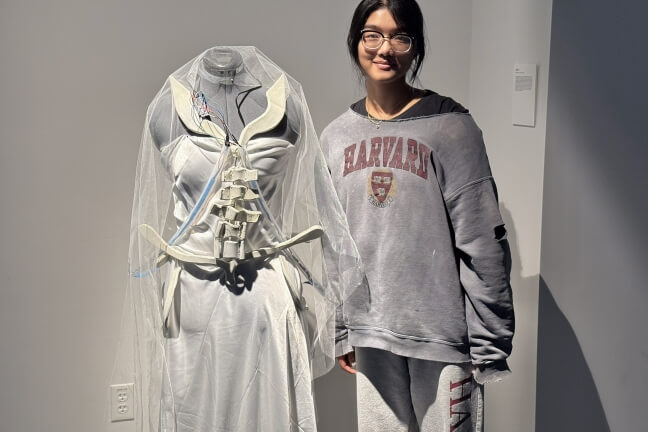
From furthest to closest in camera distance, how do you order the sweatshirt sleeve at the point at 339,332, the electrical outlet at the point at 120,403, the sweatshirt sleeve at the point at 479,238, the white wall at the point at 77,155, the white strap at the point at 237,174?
1. the electrical outlet at the point at 120,403
2. the white wall at the point at 77,155
3. the sweatshirt sleeve at the point at 339,332
4. the sweatshirt sleeve at the point at 479,238
5. the white strap at the point at 237,174

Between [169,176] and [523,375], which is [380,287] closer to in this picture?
[169,176]

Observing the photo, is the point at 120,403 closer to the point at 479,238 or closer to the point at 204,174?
the point at 204,174

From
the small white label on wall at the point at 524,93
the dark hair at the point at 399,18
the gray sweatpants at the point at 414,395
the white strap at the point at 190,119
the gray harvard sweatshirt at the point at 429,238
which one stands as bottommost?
the gray sweatpants at the point at 414,395

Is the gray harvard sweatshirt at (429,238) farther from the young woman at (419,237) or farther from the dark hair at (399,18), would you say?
the dark hair at (399,18)

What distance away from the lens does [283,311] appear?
1.52 m

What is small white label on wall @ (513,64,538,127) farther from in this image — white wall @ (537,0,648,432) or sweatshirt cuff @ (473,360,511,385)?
sweatshirt cuff @ (473,360,511,385)

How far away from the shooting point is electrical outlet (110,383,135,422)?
219 cm

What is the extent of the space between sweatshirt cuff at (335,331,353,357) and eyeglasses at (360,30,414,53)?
0.72 m

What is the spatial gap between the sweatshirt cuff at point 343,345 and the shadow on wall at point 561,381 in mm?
660

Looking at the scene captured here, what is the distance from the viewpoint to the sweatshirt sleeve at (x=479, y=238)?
65.9 inches

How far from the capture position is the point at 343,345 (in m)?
1.88

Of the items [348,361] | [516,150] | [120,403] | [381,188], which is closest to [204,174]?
[381,188]

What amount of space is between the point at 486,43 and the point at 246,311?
137 cm

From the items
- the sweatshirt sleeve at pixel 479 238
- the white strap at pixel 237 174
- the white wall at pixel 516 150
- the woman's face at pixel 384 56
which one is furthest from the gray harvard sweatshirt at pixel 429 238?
the white wall at pixel 516 150
